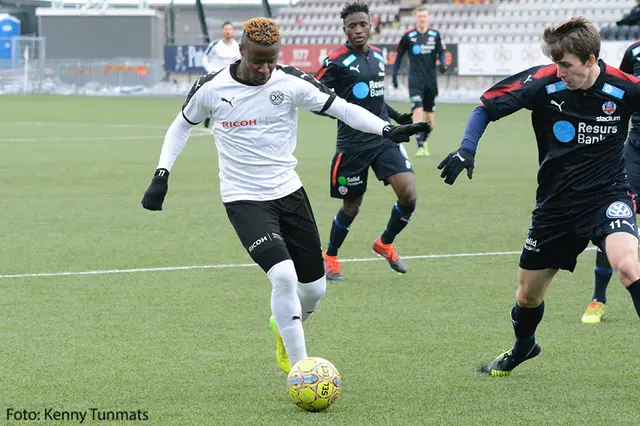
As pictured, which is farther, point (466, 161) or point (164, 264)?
point (164, 264)

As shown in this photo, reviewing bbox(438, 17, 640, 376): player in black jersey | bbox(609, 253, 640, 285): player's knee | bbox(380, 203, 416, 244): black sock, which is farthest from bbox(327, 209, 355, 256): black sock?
bbox(609, 253, 640, 285): player's knee

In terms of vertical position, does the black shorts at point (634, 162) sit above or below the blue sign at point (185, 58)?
above

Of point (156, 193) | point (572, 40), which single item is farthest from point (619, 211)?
point (156, 193)

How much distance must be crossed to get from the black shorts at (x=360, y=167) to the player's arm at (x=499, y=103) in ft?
12.2

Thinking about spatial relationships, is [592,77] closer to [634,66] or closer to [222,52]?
[634,66]

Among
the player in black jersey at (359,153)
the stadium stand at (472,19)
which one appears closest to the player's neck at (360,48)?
the player in black jersey at (359,153)

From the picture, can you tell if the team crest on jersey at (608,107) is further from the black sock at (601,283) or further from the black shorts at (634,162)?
the black shorts at (634,162)

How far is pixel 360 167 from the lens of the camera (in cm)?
973

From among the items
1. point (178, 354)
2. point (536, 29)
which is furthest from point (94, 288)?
point (536, 29)

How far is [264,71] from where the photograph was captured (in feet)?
19.9

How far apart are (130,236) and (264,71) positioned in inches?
225

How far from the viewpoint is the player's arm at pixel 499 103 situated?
19.1 feet

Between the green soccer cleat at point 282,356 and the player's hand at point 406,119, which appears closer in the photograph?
the green soccer cleat at point 282,356

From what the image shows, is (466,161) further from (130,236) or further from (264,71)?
(130,236)
